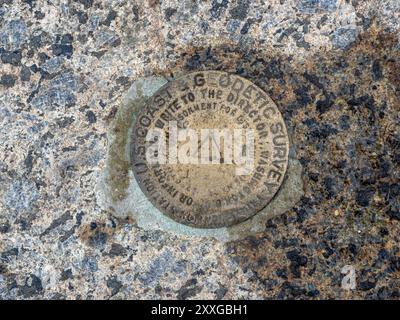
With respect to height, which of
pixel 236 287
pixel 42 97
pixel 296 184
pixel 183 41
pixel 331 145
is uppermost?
pixel 183 41

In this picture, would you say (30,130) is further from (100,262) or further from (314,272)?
(314,272)

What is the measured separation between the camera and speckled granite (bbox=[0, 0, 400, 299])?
6.81ft

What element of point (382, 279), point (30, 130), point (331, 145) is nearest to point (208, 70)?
point (331, 145)

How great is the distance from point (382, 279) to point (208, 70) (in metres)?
0.93

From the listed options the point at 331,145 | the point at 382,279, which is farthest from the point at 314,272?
the point at 331,145

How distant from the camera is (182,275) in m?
2.09

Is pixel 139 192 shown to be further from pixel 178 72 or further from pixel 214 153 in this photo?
pixel 178 72

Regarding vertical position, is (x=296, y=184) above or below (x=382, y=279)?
above

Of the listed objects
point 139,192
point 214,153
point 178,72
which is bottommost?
point 139,192

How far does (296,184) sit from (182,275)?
501mm

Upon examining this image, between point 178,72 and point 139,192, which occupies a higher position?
point 178,72

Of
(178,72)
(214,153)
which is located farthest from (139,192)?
(178,72)

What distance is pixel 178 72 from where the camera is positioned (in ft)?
6.99

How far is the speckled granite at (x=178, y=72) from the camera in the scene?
207 centimetres
